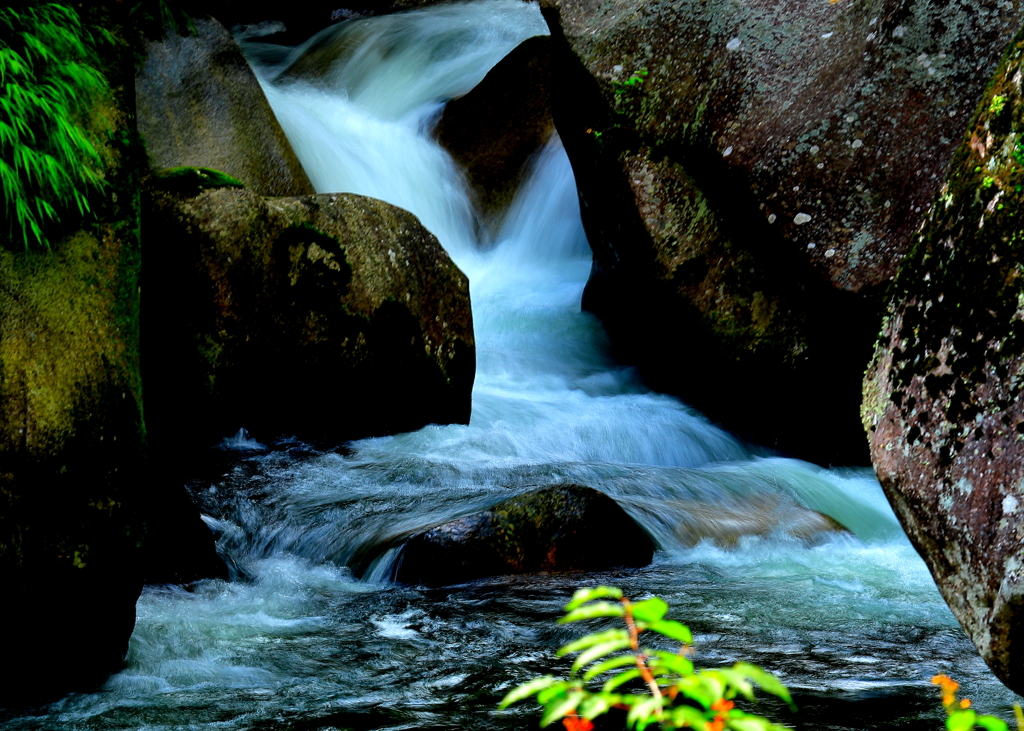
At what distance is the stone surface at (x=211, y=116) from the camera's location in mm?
8758

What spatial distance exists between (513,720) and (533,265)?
8767 mm

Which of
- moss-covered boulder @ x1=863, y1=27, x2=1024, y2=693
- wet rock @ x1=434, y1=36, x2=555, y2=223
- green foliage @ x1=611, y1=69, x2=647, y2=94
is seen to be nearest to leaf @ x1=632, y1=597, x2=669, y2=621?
moss-covered boulder @ x1=863, y1=27, x2=1024, y2=693

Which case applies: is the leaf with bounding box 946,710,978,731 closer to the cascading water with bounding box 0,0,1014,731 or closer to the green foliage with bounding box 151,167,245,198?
the cascading water with bounding box 0,0,1014,731

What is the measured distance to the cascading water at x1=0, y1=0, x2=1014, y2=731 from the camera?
346cm

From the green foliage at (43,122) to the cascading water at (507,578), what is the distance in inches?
68.2

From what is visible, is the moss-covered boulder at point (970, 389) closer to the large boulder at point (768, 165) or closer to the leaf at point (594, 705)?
the leaf at point (594, 705)

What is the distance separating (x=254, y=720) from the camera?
331 cm

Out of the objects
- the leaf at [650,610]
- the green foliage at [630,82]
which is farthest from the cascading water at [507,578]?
the green foliage at [630,82]

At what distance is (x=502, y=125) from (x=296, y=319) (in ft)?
20.7

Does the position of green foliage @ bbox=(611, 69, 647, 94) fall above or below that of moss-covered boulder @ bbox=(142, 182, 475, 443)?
above

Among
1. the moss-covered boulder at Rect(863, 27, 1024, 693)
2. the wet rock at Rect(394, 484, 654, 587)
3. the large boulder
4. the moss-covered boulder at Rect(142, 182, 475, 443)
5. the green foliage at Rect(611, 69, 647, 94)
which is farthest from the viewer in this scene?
the green foliage at Rect(611, 69, 647, 94)

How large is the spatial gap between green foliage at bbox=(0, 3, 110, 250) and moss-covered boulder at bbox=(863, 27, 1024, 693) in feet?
Answer: 9.13

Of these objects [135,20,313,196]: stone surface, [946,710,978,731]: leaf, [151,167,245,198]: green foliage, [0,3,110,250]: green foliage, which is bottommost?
[946,710,978,731]: leaf

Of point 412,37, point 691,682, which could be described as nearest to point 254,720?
point 691,682
